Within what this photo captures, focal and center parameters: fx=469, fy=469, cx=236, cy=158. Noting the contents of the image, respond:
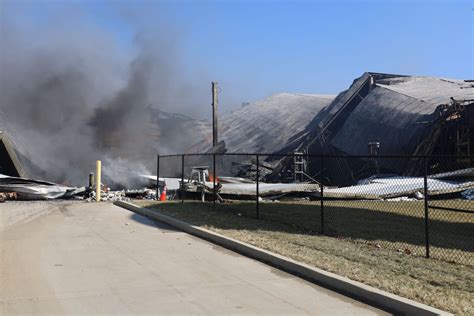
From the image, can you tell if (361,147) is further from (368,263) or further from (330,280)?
(330,280)

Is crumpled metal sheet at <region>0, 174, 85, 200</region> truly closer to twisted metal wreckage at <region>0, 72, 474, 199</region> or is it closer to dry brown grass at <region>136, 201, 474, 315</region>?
twisted metal wreckage at <region>0, 72, 474, 199</region>

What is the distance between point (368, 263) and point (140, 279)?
9.09 ft

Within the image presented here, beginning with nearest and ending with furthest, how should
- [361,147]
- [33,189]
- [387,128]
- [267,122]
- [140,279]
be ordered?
[140,279] → [33,189] → [387,128] → [361,147] → [267,122]

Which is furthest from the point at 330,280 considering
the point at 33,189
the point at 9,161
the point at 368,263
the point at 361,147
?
the point at 361,147

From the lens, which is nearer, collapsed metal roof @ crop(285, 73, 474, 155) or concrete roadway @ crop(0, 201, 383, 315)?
concrete roadway @ crop(0, 201, 383, 315)

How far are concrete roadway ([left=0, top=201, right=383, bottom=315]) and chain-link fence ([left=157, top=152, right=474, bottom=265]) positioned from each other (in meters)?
2.64

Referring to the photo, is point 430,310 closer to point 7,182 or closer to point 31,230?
point 31,230

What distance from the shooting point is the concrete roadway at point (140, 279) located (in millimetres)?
4191

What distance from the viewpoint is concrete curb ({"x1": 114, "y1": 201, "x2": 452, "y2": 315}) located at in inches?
162

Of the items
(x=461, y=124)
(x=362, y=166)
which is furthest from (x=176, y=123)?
(x=461, y=124)

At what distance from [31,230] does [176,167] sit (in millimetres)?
14653

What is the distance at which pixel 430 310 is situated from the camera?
390cm

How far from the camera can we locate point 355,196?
15172 mm

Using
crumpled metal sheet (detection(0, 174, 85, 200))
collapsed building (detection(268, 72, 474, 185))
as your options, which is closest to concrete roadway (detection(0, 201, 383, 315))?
crumpled metal sheet (detection(0, 174, 85, 200))
